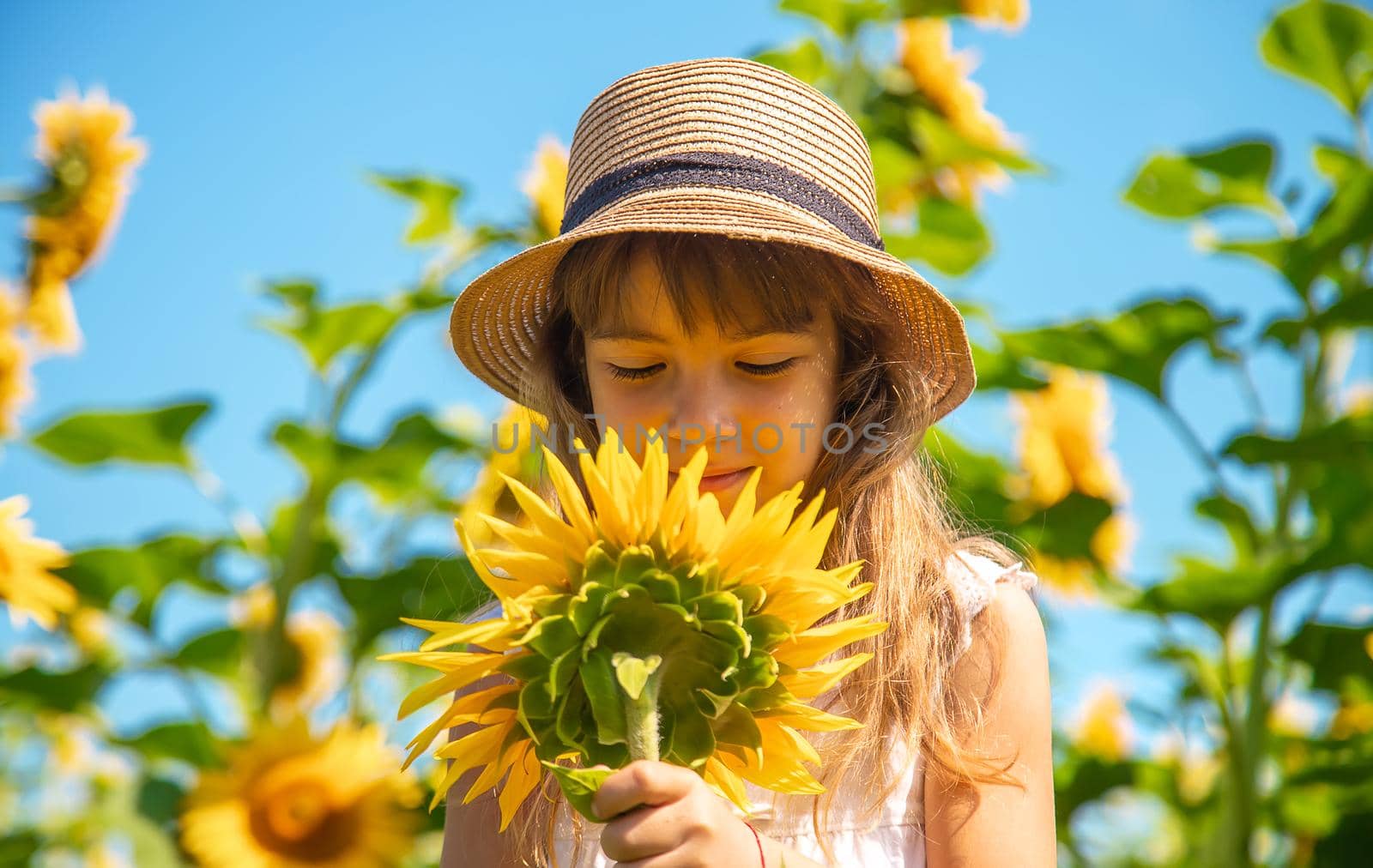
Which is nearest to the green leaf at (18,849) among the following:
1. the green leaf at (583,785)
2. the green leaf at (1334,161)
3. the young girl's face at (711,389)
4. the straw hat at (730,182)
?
the straw hat at (730,182)

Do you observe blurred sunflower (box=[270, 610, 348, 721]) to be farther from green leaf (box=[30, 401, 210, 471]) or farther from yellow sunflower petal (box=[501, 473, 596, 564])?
yellow sunflower petal (box=[501, 473, 596, 564])

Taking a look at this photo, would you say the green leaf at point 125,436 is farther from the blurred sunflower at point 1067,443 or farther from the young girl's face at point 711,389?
the blurred sunflower at point 1067,443

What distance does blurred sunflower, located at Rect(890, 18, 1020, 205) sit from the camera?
2223 mm

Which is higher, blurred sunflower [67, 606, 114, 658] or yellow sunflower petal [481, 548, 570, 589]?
blurred sunflower [67, 606, 114, 658]

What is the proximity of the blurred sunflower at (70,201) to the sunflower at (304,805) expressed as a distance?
722 millimetres

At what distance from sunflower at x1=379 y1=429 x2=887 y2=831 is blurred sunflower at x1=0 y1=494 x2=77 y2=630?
1.19m

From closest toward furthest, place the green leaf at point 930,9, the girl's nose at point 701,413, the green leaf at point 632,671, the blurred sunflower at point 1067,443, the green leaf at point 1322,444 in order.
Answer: the green leaf at point 632,671, the girl's nose at point 701,413, the green leaf at point 1322,444, the green leaf at point 930,9, the blurred sunflower at point 1067,443

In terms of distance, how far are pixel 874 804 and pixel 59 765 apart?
6.24ft

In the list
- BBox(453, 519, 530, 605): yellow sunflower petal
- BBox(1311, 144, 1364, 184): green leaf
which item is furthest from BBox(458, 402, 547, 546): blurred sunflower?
BBox(1311, 144, 1364, 184): green leaf

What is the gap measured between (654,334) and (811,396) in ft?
0.45

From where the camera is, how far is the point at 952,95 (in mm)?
2227

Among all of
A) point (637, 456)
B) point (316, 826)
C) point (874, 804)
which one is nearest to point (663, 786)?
point (637, 456)

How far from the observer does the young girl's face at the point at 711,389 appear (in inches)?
37.3

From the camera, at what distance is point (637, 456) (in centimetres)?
98
